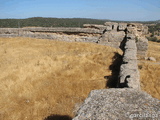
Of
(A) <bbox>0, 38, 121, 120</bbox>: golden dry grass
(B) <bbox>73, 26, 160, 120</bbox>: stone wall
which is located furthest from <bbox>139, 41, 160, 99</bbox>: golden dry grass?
(B) <bbox>73, 26, 160, 120</bbox>: stone wall

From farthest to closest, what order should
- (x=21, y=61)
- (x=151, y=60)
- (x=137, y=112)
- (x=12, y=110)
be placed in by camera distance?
1. (x=151, y=60)
2. (x=21, y=61)
3. (x=12, y=110)
4. (x=137, y=112)

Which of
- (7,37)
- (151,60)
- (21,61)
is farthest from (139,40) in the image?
(7,37)

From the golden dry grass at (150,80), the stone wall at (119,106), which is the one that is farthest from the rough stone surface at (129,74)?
the golden dry grass at (150,80)

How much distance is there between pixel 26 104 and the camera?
4.43m

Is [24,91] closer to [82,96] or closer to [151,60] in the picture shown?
[82,96]

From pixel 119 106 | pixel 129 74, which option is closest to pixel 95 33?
pixel 129 74

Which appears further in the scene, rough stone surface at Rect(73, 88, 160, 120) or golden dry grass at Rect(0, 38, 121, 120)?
golden dry grass at Rect(0, 38, 121, 120)

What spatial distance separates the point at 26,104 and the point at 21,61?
4060 mm

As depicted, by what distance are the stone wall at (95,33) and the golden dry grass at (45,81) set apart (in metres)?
1.91

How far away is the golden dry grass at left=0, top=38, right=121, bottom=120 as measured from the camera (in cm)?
420

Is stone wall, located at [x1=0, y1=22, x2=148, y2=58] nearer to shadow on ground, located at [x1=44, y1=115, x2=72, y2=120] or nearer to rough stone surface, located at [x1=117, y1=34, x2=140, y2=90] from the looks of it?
rough stone surface, located at [x1=117, y1=34, x2=140, y2=90]

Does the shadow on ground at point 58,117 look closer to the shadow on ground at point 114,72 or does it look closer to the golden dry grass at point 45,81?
the golden dry grass at point 45,81

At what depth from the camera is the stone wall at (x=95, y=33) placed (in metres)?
10.9

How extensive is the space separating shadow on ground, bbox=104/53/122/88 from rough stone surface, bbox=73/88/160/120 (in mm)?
2438
